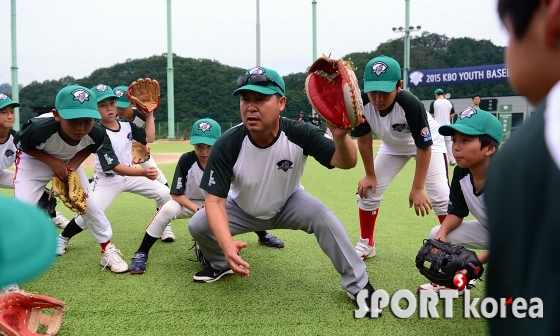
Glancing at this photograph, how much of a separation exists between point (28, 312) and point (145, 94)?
382cm

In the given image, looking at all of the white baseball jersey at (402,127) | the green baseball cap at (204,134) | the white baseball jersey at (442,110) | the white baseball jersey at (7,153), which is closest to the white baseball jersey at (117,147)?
the green baseball cap at (204,134)

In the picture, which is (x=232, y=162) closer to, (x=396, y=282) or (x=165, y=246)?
(x=396, y=282)

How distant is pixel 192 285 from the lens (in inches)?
Result: 153

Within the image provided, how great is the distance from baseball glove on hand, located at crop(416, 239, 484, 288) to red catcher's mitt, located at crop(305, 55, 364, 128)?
0.94 m

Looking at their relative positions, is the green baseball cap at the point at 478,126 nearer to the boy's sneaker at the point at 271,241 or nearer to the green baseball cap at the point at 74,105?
the boy's sneaker at the point at 271,241

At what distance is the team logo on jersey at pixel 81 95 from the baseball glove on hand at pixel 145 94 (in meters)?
2.17

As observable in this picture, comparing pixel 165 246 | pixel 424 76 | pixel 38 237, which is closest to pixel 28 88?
pixel 424 76

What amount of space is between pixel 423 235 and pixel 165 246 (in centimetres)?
287

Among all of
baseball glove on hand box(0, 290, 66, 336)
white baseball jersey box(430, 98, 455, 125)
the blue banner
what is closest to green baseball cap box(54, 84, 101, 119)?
baseball glove on hand box(0, 290, 66, 336)

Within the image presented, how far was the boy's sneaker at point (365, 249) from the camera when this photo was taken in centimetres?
458

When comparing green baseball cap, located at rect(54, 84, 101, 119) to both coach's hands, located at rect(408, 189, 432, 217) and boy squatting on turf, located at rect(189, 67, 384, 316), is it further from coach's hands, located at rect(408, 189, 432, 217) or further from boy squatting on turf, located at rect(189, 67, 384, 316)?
coach's hands, located at rect(408, 189, 432, 217)

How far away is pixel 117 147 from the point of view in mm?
5727

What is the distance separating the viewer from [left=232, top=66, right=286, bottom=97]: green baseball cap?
343cm

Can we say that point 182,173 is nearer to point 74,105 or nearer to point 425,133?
point 74,105
